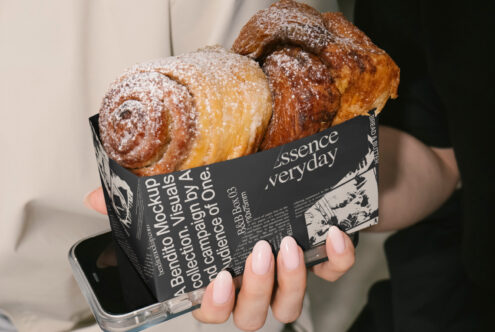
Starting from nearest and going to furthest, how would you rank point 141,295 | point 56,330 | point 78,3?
1. point 141,295
2. point 78,3
3. point 56,330

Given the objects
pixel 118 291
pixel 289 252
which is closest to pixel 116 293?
pixel 118 291

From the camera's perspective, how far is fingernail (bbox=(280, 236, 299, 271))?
677mm

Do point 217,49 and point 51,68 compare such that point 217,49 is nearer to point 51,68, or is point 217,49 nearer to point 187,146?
point 187,146

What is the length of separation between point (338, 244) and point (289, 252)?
0.09m

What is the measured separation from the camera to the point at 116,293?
2.24ft

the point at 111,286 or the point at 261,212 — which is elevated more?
the point at 261,212

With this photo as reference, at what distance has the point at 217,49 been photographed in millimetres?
681

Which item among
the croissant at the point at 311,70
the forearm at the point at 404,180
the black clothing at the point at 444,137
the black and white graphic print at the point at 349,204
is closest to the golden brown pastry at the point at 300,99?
the croissant at the point at 311,70

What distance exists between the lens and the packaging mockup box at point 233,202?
56 cm

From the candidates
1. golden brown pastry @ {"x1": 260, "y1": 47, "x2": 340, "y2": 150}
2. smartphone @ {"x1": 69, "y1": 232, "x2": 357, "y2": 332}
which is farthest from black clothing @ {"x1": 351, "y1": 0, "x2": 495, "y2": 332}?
golden brown pastry @ {"x1": 260, "y1": 47, "x2": 340, "y2": 150}

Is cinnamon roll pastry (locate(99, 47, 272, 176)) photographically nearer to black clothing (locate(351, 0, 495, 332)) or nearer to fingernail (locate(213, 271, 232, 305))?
fingernail (locate(213, 271, 232, 305))

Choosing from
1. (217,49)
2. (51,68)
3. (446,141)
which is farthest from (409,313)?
(51,68)

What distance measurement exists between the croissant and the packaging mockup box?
0.03 meters

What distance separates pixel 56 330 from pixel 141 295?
20.6 inches
